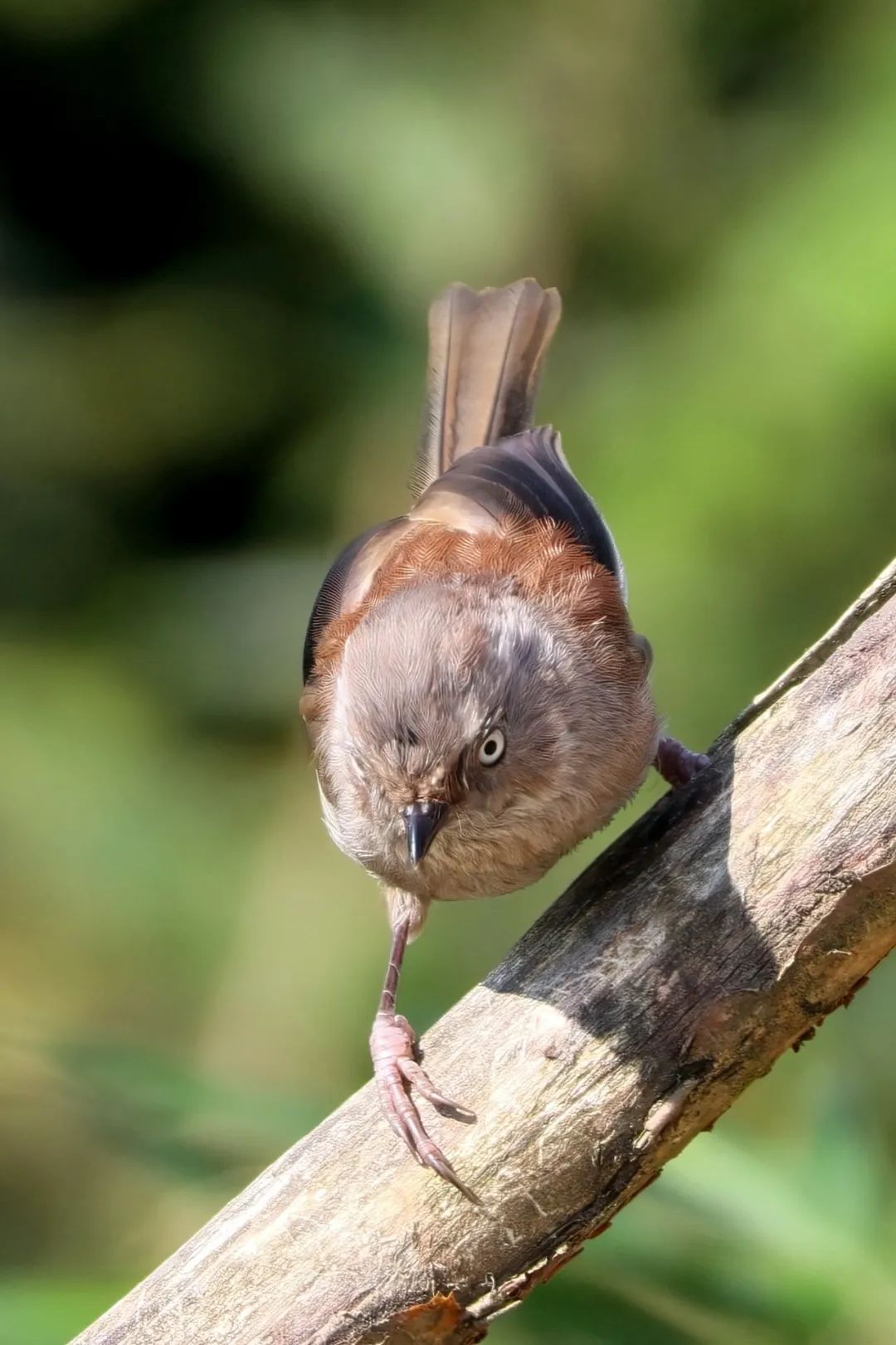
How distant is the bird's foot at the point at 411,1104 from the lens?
2.49m

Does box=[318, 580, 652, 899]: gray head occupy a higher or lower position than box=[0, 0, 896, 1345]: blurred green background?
lower

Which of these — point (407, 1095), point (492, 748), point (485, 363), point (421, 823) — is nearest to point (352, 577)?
point (485, 363)

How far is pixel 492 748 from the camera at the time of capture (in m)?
3.07

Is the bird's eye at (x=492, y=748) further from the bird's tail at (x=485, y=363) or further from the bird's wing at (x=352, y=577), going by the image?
the bird's tail at (x=485, y=363)

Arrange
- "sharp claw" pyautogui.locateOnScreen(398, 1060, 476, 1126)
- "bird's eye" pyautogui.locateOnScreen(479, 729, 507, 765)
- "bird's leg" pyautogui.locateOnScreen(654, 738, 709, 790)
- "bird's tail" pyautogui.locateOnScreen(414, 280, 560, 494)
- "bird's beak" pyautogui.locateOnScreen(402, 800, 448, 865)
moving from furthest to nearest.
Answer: "bird's tail" pyautogui.locateOnScreen(414, 280, 560, 494) → "bird's leg" pyautogui.locateOnScreen(654, 738, 709, 790) → "bird's eye" pyautogui.locateOnScreen(479, 729, 507, 765) → "bird's beak" pyautogui.locateOnScreen(402, 800, 448, 865) → "sharp claw" pyautogui.locateOnScreen(398, 1060, 476, 1126)

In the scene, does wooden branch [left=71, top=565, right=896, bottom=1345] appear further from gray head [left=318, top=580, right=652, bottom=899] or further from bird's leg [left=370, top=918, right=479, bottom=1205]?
gray head [left=318, top=580, right=652, bottom=899]

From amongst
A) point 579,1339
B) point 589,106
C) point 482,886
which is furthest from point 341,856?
point 589,106

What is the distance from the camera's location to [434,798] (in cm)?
298

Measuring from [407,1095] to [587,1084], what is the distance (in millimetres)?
328

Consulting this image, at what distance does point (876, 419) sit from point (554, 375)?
3.89 feet

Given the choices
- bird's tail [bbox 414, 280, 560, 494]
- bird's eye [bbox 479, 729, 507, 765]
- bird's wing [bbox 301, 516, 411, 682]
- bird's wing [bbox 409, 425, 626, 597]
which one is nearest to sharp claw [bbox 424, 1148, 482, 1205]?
bird's eye [bbox 479, 729, 507, 765]

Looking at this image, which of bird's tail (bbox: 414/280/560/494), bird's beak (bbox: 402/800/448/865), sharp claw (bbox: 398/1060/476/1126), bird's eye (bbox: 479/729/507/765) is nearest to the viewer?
sharp claw (bbox: 398/1060/476/1126)

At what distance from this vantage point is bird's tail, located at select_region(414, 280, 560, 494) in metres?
4.19

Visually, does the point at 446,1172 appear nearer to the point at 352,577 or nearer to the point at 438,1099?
the point at 438,1099
